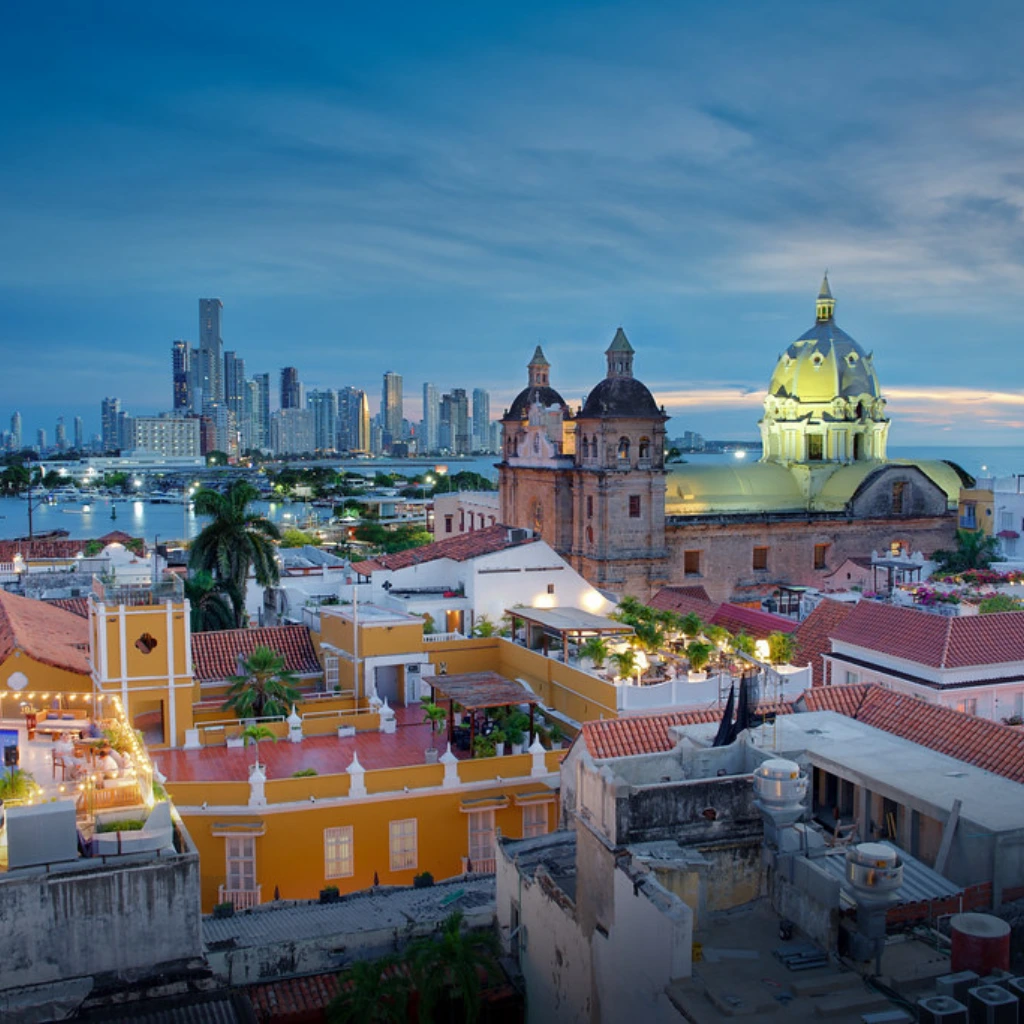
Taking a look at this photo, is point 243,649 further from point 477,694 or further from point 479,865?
point 479,865

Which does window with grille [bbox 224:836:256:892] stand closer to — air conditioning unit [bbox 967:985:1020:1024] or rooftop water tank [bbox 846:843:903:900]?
rooftop water tank [bbox 846:843:903:900]

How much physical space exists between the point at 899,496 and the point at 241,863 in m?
45.7

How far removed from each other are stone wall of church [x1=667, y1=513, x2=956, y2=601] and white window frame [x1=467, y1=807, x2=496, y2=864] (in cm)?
3206

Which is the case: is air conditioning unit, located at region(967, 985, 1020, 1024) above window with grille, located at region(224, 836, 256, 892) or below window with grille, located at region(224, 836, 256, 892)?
above

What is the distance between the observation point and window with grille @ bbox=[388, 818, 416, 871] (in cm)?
2102

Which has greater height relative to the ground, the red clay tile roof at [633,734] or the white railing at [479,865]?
the red clay tile roof at [633,734]

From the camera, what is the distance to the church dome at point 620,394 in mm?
50844

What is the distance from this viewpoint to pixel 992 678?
23.9 meters

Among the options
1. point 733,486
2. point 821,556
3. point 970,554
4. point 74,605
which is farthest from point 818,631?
Answer: point 733,486

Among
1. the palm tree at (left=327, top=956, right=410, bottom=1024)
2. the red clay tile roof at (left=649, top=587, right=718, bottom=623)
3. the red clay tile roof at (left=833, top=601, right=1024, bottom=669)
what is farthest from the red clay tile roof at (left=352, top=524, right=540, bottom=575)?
the palm tree at (left=327, top=956, right=410, bottom=1024)

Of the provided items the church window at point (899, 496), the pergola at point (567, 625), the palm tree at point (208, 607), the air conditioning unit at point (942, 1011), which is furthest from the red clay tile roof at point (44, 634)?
the church window at point (899, 496)

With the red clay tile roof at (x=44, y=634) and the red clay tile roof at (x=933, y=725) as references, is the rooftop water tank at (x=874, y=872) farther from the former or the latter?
the red clay tile roof at (x=44, y=634)

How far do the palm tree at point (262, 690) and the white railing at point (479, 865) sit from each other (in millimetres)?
6698

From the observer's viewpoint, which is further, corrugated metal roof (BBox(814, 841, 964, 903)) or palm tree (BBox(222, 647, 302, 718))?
palm tree (BBox(222, 647, 302, 718))
